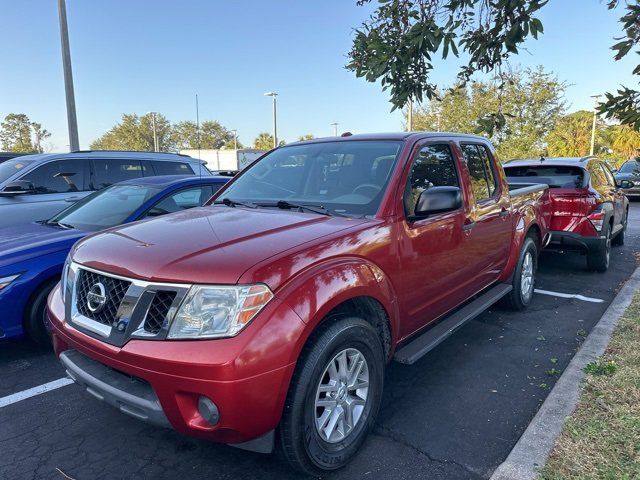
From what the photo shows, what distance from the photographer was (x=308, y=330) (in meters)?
2.20

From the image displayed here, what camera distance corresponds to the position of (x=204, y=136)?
80688 millimetres

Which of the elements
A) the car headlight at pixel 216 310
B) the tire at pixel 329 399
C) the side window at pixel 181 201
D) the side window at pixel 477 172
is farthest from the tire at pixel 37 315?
the side window at pixel 477 172

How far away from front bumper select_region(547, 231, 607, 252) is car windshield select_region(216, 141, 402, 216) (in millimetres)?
4479

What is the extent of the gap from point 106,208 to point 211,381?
3.53m

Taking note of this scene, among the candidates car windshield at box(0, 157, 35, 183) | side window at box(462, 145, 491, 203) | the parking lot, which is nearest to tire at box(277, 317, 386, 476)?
the parking lot

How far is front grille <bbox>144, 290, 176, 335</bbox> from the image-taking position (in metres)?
2.13

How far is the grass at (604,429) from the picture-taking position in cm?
232

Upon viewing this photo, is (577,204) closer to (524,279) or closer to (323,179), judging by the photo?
(524,279)

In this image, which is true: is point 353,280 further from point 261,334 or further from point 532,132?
point 532,132

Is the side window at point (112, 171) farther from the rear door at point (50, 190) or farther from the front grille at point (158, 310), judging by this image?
the front grille at point (158, 310)

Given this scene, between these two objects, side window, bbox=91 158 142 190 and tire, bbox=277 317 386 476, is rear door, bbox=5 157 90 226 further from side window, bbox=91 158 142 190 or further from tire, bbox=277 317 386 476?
tire, bbox=277 317 386 476

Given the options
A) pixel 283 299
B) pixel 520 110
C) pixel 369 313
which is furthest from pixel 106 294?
pixel 520 110

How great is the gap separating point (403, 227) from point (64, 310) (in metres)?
2.13

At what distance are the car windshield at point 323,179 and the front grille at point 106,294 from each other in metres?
1.27
